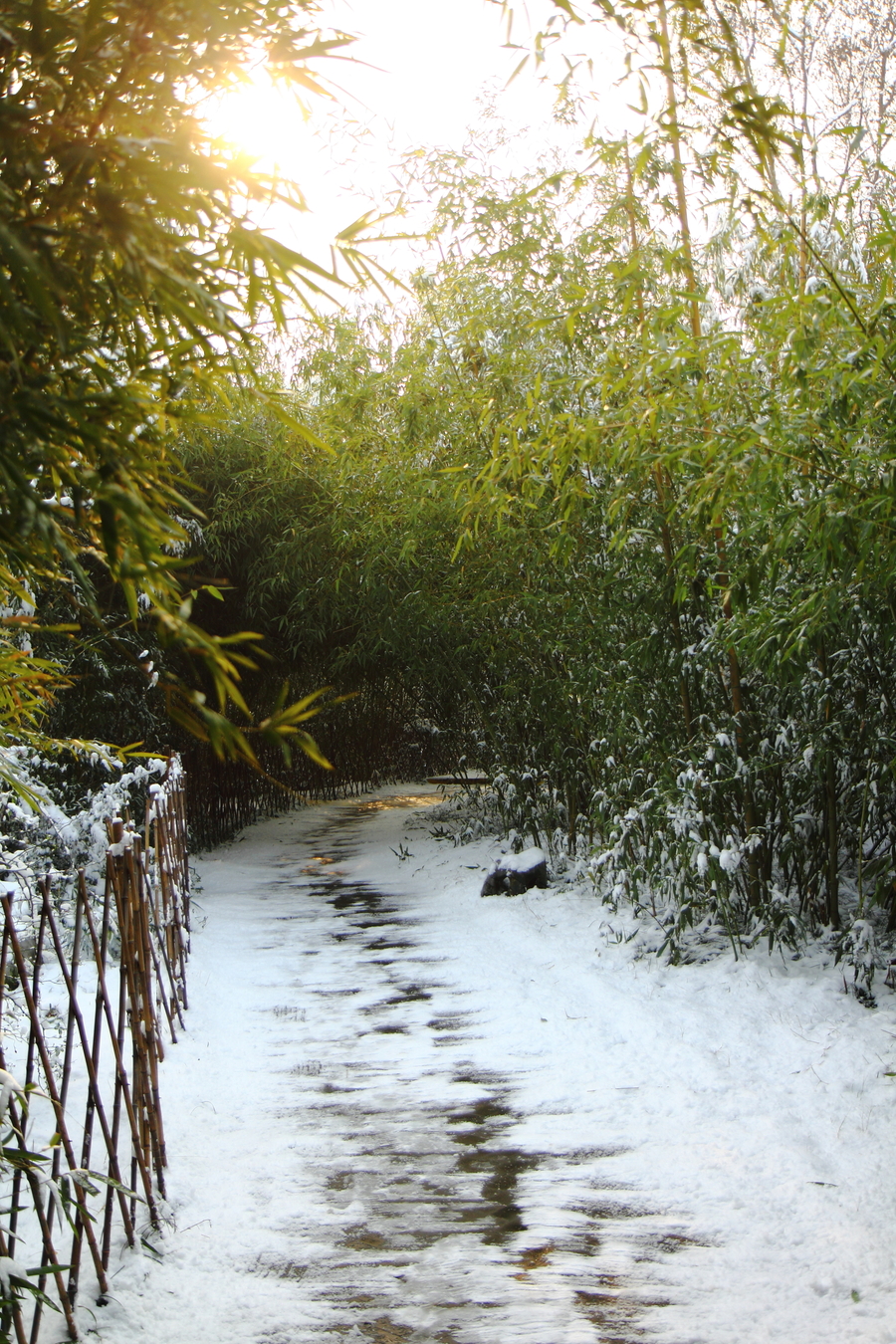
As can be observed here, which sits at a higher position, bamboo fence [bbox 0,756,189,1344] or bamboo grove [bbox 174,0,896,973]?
bamboo grove [bbox 174,0,896,973]

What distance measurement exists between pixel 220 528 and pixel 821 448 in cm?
497

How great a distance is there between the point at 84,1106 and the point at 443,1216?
3.66 feet

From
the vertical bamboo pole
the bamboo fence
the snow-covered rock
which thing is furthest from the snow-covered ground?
the snow-covered rock

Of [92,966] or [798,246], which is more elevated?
[798,246]

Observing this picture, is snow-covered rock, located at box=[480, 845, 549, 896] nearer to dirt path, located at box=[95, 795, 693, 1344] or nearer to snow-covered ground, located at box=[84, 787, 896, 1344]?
snow-covered ground, located at box=[84, 787, 896, 1344]

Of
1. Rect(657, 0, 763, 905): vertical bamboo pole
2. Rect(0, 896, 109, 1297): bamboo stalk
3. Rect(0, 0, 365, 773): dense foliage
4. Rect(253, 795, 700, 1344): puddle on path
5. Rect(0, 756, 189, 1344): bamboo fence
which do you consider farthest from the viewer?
Rect(657, 0, 763, 905): vertical bamboo pole

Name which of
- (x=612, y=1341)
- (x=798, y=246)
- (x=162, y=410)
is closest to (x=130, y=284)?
(x=162, y=410)

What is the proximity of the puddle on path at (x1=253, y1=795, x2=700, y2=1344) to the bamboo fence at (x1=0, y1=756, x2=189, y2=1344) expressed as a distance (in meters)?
0.37

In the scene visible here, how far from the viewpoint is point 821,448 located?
103 inches

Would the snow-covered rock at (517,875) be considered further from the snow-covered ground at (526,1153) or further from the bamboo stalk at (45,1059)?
the bamboo stalk at (45,1059)

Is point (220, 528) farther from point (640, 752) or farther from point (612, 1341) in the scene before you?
point (612, 1341)

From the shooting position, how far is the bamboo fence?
5.30 ft

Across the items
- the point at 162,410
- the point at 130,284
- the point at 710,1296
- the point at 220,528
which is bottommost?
the point at 710,1296

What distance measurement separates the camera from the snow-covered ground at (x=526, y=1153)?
1.93m
